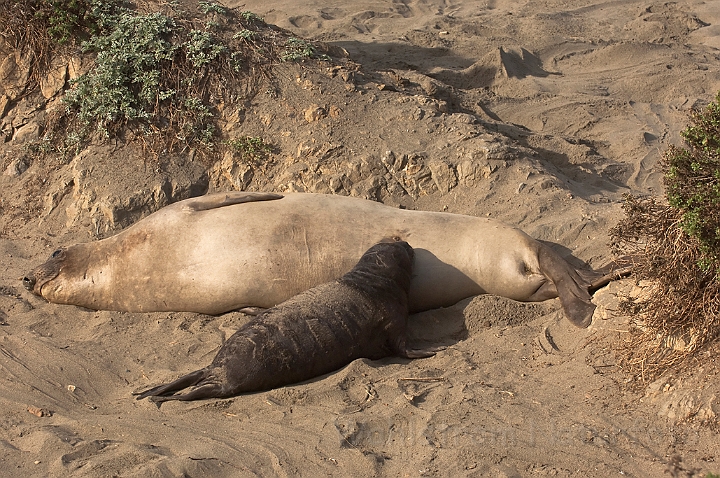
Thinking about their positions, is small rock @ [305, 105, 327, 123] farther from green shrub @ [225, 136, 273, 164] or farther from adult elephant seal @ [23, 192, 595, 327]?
adult elephant seal @ [23, 192, 595, 327]

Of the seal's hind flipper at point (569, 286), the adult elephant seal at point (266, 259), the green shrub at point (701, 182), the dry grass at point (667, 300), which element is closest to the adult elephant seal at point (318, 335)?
the adult elephant seal at point (266, 259)

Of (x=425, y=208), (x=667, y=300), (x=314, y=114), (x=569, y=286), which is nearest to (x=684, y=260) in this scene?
(x=667, y=300)

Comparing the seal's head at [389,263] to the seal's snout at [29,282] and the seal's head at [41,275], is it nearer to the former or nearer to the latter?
the seal's head at [41,275]

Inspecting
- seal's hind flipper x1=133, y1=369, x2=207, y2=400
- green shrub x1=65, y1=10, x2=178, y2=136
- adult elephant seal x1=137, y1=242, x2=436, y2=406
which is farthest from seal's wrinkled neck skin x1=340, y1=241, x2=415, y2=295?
green shrub x1=65, y1=10, x2=178, y2=136

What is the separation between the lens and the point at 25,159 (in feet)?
23.2

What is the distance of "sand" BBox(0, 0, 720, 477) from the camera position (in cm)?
352

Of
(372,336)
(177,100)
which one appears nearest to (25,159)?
(177,100)

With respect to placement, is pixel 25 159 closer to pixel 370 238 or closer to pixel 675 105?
pixel 370 238

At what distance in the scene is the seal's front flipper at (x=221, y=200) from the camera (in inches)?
224

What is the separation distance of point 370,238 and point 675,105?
17.7ft

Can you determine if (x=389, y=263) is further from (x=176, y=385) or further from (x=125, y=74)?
(x=125, y=74)

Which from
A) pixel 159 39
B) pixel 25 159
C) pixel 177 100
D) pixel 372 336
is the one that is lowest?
pixel 372 336

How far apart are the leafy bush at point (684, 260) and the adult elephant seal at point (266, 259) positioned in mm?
1248

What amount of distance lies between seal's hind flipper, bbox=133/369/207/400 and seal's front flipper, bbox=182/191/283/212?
179cm
